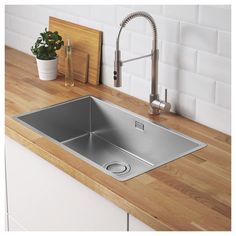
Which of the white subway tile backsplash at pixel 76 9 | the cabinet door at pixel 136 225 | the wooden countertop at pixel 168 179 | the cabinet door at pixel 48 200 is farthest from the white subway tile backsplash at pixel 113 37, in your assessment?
the cabinet door at pixel 136 225

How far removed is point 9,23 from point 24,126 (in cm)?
124

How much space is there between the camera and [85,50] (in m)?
2.71

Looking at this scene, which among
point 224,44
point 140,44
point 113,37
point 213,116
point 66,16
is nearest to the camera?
point 224,44

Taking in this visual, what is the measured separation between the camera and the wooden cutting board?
2.65 meters

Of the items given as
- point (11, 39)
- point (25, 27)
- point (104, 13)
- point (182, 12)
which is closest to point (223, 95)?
point (182, 12)

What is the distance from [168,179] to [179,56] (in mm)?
634

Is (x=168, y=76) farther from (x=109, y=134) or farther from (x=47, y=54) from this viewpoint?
(x=47, y=54)

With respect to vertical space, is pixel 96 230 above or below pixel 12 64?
below

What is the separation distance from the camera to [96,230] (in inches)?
75.5

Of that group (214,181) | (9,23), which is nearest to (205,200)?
(214,181)

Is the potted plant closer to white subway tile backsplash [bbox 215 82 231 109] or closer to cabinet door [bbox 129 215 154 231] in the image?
white subway tile backsplash [bbox 215 82 231 109]

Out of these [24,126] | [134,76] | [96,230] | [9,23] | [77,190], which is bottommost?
[96,230]

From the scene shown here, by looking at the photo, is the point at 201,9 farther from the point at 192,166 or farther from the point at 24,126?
the point at 24,126

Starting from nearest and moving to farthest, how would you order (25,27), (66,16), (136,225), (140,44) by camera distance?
1. (136,225)
2. (140,44)
3. (66,16)
4. (25,27)
